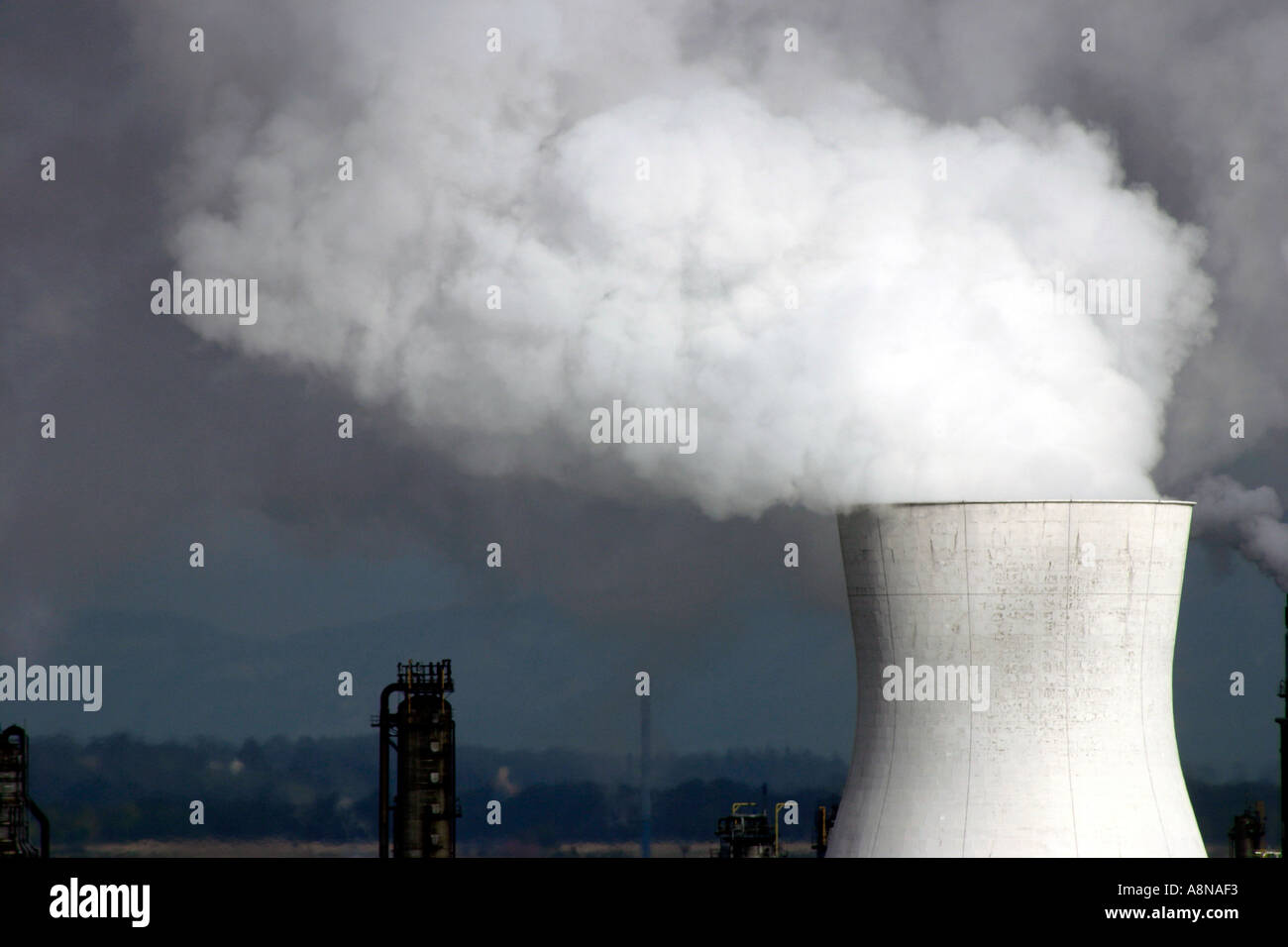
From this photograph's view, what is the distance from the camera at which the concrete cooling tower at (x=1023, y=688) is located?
27766mm

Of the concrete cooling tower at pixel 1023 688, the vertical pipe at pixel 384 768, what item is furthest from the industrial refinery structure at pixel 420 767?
the concrete cooling tower at pixel 1023 688

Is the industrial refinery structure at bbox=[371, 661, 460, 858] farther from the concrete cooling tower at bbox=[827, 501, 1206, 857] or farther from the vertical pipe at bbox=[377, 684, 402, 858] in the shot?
the concrete cooling tower at bbox=[827, 501, 1206, 857]

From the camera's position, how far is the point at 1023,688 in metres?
27.9

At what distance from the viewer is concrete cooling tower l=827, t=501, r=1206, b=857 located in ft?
91.1

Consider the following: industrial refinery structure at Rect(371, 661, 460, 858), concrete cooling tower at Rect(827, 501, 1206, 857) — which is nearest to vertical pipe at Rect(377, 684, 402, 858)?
industrial refinery structure at Rect(371, 661, 460, 858)

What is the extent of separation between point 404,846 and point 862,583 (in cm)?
1202

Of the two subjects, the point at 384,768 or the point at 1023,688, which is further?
the point at 384,768

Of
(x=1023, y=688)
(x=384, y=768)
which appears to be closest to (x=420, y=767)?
(x=384, y=768)

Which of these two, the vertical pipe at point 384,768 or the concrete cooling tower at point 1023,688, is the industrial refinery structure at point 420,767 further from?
the concrete cooling tower at point 1023,688

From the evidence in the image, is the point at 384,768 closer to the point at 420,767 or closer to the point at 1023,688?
the point at 420,767

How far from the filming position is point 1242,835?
48656mm

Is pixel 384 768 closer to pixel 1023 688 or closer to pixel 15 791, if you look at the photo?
pixel 15 791
